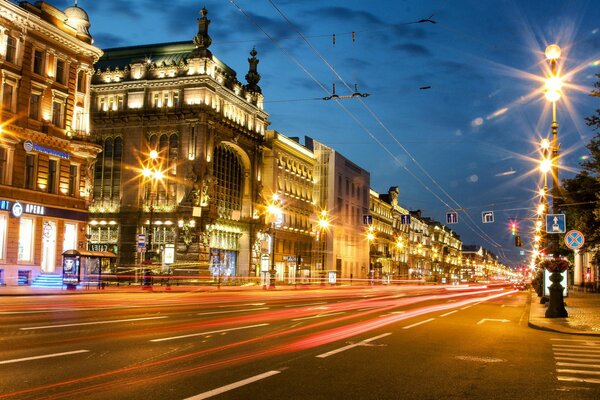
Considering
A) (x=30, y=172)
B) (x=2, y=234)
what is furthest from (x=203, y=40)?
(x=2, y=234)

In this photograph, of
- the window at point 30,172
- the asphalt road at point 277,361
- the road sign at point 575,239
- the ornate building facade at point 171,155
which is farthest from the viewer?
the ornate building facade at point 171,155

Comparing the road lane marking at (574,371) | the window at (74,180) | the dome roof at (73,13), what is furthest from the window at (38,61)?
the road lane marking at (574,371)

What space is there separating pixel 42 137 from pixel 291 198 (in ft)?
145

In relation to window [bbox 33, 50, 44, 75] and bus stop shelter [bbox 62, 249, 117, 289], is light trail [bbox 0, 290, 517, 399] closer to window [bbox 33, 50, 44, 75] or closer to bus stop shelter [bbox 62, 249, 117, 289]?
bus stop shelter [bbox 62, 249, 117, 289]

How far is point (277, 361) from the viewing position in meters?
10.8

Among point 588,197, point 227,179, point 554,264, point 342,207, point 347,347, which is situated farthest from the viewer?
point 342,207

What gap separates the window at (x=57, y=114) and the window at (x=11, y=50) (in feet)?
14.9

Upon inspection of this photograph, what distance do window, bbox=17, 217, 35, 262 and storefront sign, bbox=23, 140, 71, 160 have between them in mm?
4605

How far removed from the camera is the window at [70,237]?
46.0 meters

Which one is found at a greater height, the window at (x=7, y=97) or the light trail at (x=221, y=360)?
the window at (x=7, y=97)

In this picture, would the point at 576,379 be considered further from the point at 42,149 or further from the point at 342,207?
the point at 342,207

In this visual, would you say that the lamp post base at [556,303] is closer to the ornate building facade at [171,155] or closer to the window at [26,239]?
the window at [26,239]

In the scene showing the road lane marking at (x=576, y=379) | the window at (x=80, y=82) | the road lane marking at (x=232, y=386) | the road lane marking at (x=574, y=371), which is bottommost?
the road lane marking at (x=574, y=371)

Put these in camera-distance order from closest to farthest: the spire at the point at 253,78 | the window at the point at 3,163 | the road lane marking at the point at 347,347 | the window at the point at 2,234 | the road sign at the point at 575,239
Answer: the road lane marking at the point at 347,347 < the road sign at the point at 575,239 < the window at the point at 2,234 < the window at the point at 3,163 < the spire at the point at 253,78
